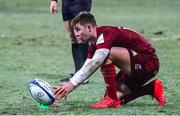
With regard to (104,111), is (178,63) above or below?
below

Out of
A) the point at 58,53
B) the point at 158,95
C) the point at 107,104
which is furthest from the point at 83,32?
the point at 58,53

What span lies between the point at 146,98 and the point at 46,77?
7.57 ft

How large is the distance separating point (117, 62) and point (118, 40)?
0.22m

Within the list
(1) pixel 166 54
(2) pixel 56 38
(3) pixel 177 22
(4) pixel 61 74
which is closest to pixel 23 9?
(3) pixel 177 22

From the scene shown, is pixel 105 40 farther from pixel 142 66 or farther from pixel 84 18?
pixel 142 66

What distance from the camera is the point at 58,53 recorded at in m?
13.7

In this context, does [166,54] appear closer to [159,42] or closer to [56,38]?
[159,42]

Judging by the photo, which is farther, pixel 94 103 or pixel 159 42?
pixel 159 42

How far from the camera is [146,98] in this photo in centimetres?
834

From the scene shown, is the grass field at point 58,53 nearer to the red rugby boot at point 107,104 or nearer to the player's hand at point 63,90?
the red rugby boot at point 107,104

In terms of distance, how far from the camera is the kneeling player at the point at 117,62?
719 cm

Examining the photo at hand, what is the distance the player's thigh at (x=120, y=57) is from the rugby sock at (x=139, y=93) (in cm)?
35

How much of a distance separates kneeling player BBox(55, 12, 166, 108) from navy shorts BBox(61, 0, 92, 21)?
Answer: 2.13 metres

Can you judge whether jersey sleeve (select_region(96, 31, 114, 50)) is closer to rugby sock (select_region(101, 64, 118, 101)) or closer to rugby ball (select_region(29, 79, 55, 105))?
rugby sock (select_region(101, 64, 118, 101))
